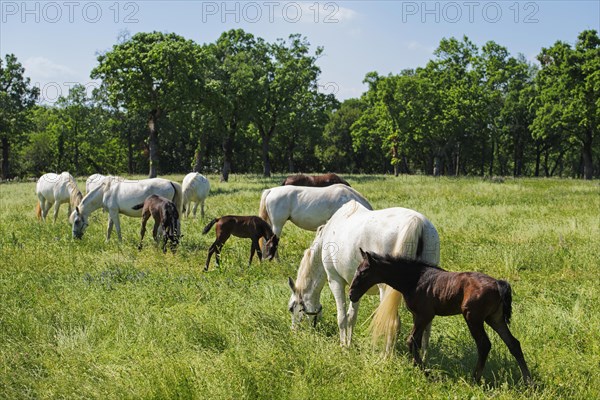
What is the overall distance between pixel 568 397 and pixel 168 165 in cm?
6427

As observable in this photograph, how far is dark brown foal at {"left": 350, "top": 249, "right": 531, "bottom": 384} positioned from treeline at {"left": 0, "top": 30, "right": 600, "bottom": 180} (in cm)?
2733

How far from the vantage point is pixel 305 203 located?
11.3 meters

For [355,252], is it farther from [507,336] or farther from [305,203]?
[305,203]

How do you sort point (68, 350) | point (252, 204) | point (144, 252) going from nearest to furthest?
point (68, 350) → point (144, 252) → point (252, 204)

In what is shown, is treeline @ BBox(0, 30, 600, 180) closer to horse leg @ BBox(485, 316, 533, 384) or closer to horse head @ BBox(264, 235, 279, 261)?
horse head @ BBox(264, 235, 279, 261)

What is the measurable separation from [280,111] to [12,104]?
92.0 ft

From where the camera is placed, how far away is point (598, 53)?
41.2 meters

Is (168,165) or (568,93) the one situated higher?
(568,93)

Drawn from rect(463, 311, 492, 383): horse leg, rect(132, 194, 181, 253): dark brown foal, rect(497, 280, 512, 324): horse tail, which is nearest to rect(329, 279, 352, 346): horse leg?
rect(463, 311, 492, 383): horse leg

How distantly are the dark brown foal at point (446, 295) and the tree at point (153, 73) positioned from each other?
27264 millimetres

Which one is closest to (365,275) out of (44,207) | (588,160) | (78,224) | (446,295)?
(446,295)

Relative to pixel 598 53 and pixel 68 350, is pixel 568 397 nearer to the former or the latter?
pixel 68 350

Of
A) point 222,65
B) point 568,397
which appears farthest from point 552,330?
point 222,65

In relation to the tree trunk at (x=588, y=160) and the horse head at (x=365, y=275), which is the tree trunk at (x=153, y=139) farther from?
the tree trunk at (x=588, y=160)
